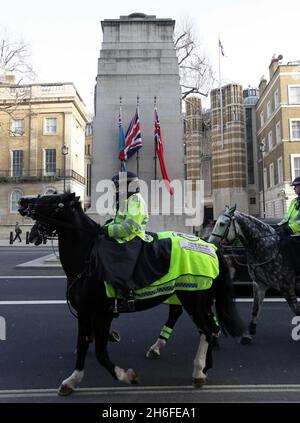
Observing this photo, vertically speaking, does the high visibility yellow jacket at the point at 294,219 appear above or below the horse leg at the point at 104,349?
above

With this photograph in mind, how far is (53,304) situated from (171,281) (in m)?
5.10

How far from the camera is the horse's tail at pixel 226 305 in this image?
4.57m

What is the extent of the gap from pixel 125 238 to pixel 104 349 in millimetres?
1155

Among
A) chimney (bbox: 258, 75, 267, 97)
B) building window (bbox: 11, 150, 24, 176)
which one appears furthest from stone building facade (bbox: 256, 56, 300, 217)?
building window (bbox: 11, 150, 24, 176)

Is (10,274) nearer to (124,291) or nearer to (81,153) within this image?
(124,291)

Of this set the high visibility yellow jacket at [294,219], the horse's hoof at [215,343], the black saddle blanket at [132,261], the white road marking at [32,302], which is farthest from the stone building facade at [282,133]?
the black saddle blanket at [132,261]

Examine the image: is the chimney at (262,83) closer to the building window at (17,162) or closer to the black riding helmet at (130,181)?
the building window at (17,162)

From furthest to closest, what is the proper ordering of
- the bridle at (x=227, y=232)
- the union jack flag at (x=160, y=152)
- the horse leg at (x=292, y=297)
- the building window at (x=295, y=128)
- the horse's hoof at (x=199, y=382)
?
the building window at (x=295, y=128) < the union jack flag at (x=160, y=152) < the bridle at (x=227, y=232) < the horse leg at (x=292, y=297) < the horse's hoof at (x=199, y=382)

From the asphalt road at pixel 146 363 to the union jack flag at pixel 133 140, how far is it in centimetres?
813

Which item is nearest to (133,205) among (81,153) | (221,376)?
(221,376)

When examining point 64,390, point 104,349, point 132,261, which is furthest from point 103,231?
point 64,390

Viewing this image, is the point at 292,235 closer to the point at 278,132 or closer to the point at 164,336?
the point at 164,336

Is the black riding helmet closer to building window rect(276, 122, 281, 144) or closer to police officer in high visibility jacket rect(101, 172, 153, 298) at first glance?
police officer in high visibility jacket rect(101, 172, 153, 298)

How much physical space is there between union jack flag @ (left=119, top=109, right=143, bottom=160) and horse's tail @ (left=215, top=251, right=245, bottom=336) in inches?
419
